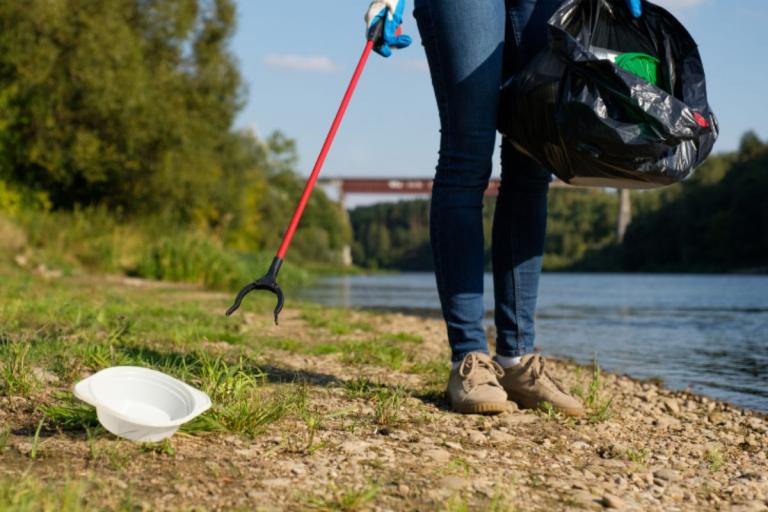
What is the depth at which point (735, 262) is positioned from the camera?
43.0 m

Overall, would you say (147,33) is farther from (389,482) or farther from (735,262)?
(735,262)

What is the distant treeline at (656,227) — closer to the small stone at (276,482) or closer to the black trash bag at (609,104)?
the black trash bag at (609,104)

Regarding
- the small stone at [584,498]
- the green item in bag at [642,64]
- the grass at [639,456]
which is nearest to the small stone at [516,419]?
the grass at [639,456]

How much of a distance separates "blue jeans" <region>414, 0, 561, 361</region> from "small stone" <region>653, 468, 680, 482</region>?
73 cm

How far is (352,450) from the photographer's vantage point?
6.27ft

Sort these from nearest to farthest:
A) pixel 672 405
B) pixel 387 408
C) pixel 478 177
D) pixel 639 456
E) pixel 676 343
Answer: pixel 639 456
pixel 387 408
pixel 478 177
pixel 672 405
pixel 676 343

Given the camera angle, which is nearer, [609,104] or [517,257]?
[609,104]

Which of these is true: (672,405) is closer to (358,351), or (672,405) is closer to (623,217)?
(358,351)

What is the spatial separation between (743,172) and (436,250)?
169 feet

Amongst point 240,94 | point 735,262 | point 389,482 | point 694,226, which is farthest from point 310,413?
point 694,226

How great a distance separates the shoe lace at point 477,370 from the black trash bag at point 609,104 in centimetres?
58

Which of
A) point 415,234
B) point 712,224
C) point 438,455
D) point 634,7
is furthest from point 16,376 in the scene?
point 415,234

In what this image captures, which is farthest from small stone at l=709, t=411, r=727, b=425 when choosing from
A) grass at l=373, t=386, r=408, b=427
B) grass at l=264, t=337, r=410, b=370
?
grass at l=264, t=337, r=410, b=370

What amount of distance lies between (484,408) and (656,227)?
181ft
